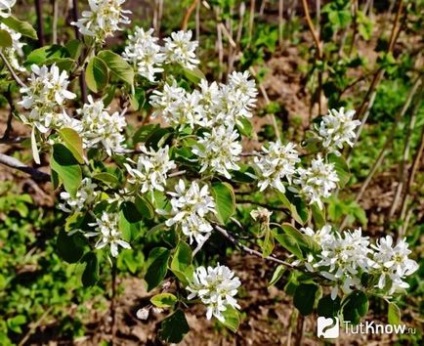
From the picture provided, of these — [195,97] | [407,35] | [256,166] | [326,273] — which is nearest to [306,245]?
[326,273]

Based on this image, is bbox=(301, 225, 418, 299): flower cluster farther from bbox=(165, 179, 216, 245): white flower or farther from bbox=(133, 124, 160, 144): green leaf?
bbox=(133, 124, 160, 144): green leaf

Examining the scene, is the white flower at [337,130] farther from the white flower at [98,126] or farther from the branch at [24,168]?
the branch at [24,168]

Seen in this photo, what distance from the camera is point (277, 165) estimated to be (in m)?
1.59

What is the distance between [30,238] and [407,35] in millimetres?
3021

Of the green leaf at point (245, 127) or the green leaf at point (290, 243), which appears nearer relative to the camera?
the green leaf at point (290, 243)

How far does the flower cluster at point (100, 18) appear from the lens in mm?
1474

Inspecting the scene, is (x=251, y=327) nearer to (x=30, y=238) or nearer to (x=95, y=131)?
(x=30, y=238)

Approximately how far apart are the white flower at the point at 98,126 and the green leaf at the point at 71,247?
0.83ft

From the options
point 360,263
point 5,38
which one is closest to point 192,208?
point 360,263

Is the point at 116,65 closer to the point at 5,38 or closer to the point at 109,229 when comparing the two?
the point at 5,38

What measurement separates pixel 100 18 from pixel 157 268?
2.06 ft

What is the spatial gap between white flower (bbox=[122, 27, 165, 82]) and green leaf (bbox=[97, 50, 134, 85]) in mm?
180

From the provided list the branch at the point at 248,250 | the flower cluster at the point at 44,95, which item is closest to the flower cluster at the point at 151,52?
the flower cluster at the point at 44,95

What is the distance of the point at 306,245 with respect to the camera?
5.55ft
